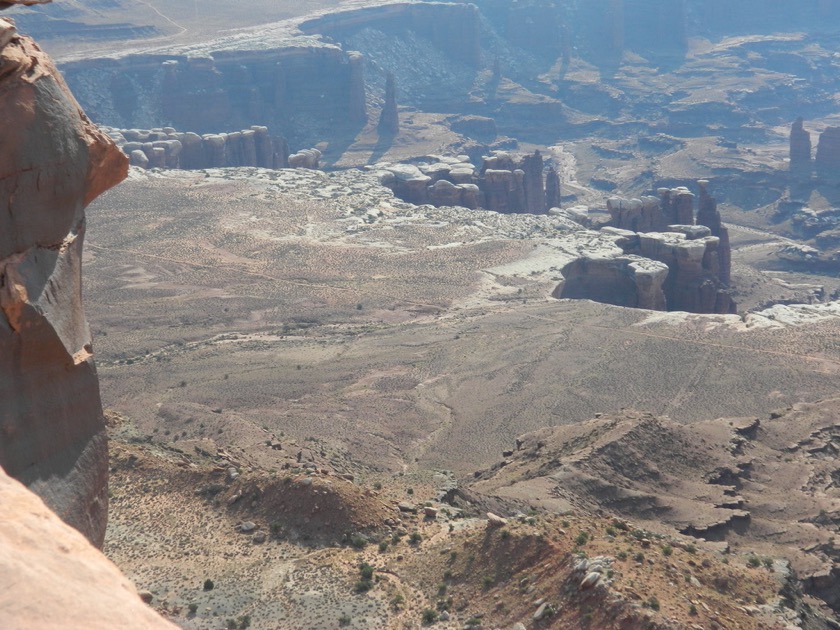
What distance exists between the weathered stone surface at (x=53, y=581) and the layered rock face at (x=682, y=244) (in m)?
59.1

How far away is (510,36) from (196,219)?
10093 cm

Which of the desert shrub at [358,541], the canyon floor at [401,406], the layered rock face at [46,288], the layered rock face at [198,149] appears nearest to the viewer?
the layered rock face at [46,288]

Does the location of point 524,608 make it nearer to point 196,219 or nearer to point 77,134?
point 77,134

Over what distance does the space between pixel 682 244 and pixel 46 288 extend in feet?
187

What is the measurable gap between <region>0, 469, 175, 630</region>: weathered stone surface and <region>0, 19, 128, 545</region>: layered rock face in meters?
4.86

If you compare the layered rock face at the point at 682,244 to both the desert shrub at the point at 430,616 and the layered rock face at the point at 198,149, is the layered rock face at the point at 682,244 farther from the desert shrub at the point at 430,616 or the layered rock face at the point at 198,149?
the desert shrub at the point at 430,616

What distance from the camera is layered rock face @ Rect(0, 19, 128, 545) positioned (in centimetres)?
1280

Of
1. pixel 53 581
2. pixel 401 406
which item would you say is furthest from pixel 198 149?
pixel 53 581

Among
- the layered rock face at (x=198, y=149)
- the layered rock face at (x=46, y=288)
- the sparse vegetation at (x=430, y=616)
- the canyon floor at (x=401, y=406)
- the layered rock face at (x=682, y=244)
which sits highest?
the layered rock face at (x=46, y=288)

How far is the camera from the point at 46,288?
43.6 feet

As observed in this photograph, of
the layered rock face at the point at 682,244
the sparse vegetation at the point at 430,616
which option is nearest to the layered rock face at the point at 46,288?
the sparse vegetation at the point at 430,616

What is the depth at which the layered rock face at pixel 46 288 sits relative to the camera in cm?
1280

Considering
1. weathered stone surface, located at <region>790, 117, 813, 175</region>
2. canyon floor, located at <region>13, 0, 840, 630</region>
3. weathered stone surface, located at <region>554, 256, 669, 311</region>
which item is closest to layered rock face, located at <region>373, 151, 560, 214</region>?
canyon floor, located at <region>13, 0, 840, 630</region>

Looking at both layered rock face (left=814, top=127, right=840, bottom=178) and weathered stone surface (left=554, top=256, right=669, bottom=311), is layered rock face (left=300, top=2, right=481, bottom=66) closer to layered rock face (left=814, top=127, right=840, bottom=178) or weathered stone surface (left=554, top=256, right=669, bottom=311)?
layered rock face (left=814, top=127, right=840, bottom=178)
